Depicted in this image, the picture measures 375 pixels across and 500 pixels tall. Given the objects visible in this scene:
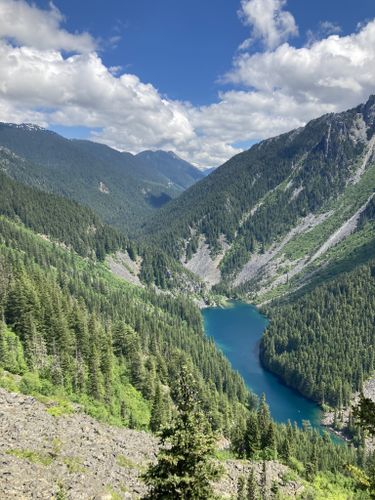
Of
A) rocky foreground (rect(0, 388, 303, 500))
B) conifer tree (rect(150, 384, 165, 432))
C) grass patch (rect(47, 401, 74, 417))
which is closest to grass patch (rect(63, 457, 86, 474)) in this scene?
rocky foreground (rect(0, 388, 303, 500))

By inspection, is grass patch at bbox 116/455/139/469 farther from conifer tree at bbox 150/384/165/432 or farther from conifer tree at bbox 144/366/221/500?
conifer tree at bbox 150/384/165/432

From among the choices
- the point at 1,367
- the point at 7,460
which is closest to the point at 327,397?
the point at 1,367

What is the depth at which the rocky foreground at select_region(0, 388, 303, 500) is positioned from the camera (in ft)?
121

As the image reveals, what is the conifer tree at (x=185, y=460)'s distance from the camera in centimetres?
2394

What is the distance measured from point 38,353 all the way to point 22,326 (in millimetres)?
9847

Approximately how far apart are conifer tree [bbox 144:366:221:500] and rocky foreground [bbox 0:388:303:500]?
7.18m

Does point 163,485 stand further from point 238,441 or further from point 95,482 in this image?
point 238,441

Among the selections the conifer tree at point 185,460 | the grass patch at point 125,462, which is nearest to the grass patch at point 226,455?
the grass patch at point 125,462

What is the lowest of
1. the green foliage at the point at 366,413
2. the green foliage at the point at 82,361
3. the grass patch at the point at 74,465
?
the grass patch at the point at 74,465

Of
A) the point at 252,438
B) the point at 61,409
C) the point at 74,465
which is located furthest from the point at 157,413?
the point at 74,465

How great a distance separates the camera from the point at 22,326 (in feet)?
279

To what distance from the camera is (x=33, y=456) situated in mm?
41156

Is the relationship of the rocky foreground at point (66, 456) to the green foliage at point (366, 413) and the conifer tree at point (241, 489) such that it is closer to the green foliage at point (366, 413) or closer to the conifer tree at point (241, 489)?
the conifer tree at point (241, 489)

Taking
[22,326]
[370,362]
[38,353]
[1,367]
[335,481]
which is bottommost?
[335,481]
